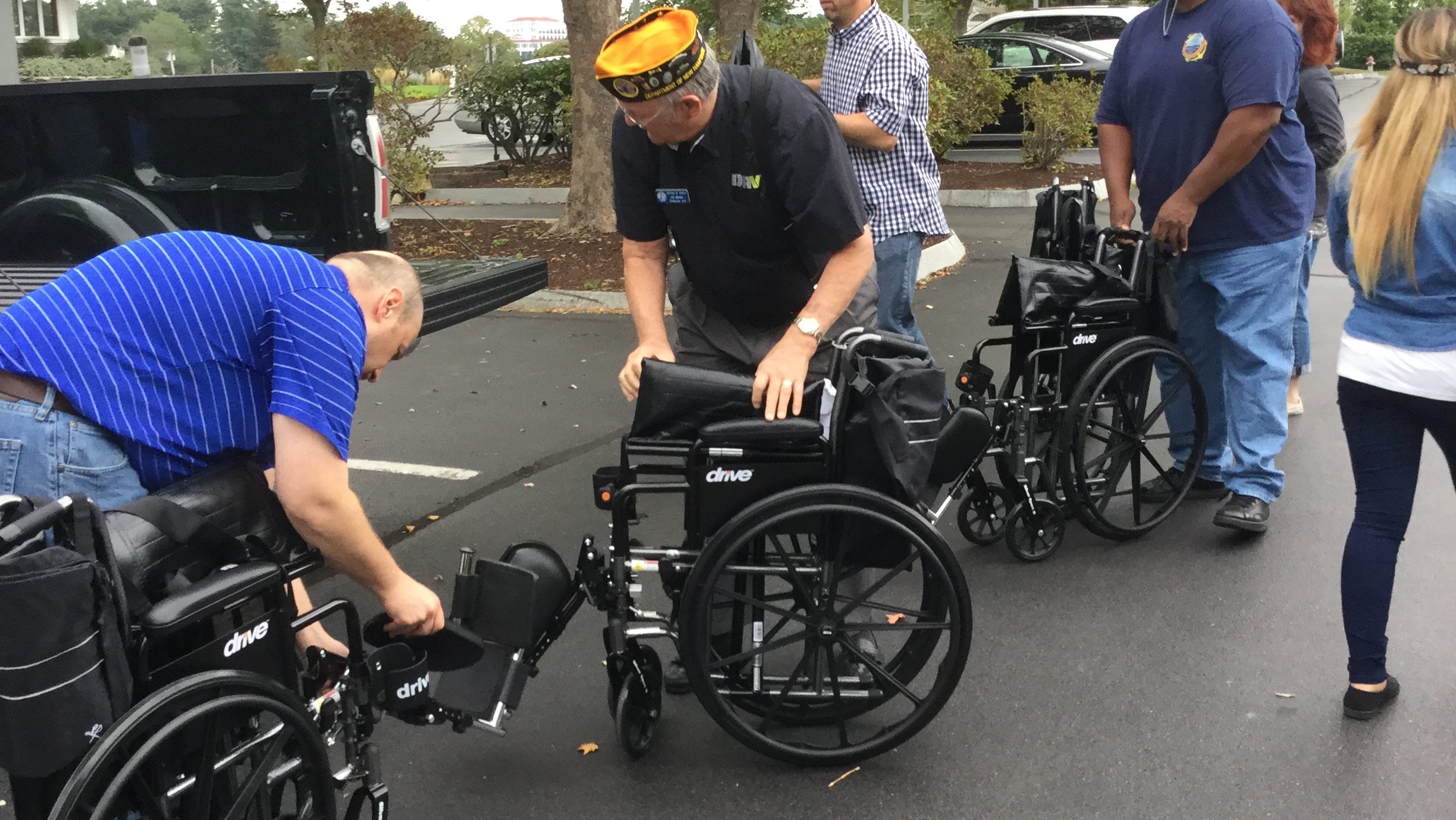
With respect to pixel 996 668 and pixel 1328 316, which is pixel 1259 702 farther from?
pixel 1328 316

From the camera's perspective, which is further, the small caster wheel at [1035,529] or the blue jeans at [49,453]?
the small caster wheel at [1035,529]

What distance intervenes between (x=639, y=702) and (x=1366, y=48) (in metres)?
60.0

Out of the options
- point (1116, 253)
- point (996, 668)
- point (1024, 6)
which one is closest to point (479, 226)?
point (1116, 253)

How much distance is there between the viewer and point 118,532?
7.49 ft

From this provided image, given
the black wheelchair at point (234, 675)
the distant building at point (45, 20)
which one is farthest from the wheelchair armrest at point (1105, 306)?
the distant building at point (45, 20)

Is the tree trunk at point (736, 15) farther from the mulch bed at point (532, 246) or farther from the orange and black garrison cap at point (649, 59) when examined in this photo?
the orange and black garrison cap at point (649, 59)

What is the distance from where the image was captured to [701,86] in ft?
10.0

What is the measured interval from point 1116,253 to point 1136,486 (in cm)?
84

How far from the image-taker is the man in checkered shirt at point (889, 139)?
4766 mm

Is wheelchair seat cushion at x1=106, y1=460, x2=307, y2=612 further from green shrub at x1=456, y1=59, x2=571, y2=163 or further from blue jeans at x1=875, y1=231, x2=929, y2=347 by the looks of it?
green shrub at x1=456, y1=59, x2=571, y2=163

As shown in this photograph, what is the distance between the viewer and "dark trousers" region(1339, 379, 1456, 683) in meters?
3.22

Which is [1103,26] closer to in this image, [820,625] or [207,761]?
[820,625]

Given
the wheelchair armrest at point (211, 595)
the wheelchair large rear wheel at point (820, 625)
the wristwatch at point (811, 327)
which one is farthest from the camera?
the wristwatch at point (811, 327)

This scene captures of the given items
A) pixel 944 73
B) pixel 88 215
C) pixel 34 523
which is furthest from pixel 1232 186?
pixel 944 73
